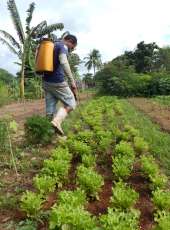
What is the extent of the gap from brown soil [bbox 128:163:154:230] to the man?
167 centimetres

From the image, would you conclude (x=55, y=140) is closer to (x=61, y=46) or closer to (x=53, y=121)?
(x=53, y=121)

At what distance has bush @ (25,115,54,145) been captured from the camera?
6812 millimetres

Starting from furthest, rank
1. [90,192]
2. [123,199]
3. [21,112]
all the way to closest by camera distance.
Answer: [21,112], [90,192], [123,199]

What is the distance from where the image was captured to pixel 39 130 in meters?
6.81

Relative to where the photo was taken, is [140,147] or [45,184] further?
[140,147]

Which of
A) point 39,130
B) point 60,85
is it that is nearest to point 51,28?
point 60,85

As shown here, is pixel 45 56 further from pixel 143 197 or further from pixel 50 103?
pixel 143 197

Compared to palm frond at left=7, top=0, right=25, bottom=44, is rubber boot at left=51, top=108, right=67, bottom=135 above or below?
below

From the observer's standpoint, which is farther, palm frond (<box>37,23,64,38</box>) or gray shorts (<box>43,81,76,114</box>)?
palm frond (<box>37,23,64,38</box>)

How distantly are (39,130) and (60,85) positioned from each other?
1004 mm

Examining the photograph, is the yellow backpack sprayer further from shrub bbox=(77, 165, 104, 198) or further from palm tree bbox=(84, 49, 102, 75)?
palm tree bbox=(84, 49, 102, 75)

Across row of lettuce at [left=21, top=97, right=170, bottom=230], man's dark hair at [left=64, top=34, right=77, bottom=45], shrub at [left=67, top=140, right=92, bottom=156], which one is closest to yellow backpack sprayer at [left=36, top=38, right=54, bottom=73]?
man's dark hair at [left=64, top=34, right=77, bottom=45]

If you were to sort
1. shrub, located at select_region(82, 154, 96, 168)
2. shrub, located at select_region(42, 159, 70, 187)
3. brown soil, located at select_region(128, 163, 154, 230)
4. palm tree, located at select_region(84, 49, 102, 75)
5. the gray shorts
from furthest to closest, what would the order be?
palm tree, located at select_region(84, 49, 102, 75), the gray shorts, shrub, located at select_region(82, 154, 96, 168), shrub, located at select_region(42, 159, 70, 187), brown soil, located at select_region(128, 163, 154, 230)

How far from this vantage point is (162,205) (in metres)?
4.38
